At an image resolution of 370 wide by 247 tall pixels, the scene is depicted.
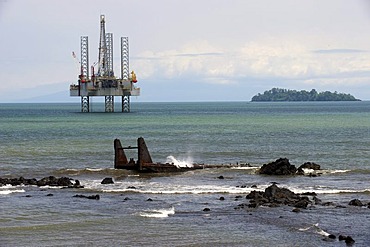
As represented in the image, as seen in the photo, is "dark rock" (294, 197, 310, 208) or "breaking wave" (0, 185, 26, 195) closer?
"dark rock" (294, 197, 310, 208)

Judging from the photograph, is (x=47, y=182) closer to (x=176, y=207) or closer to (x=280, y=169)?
(x=176, y=207)

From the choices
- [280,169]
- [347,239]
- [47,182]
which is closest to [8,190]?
[47,182]

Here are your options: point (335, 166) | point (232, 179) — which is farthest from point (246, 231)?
point (335, 166)

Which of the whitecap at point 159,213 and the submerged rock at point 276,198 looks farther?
the submerged rock at point 276,198

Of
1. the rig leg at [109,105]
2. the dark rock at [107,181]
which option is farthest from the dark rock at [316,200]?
the rig leg at [109,105]

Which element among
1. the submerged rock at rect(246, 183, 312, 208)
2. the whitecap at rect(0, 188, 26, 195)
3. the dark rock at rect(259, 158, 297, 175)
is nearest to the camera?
the submerged rock at rect(246, 183, 312, 208)

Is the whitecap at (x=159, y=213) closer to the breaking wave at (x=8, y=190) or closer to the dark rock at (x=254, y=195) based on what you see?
the dark rock at (x=254, y=195)

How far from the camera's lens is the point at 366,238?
2542 cm

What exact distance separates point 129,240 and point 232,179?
55.6ft

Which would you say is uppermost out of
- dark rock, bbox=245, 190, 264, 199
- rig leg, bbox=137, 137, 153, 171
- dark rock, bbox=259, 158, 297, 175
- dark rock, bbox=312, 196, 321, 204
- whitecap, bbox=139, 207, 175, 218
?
rig leg, bbox=137, 137, 153, 171

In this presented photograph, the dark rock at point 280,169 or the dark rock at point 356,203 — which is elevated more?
the dark rock at point 280,169

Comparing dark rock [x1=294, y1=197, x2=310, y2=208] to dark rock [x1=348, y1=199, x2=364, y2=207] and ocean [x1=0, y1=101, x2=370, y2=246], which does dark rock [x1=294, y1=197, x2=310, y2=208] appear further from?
dark rock [x1=348, y1=199, x2=364, y2=207]

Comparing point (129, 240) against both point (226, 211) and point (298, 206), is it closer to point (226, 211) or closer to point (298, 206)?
point (226, 211)

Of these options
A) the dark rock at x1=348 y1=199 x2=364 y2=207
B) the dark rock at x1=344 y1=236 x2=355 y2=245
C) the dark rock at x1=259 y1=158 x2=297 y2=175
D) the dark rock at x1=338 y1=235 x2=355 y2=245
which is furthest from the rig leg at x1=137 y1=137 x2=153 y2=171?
the dark rock at x1=344 y1=236 x2=355 y2=245
